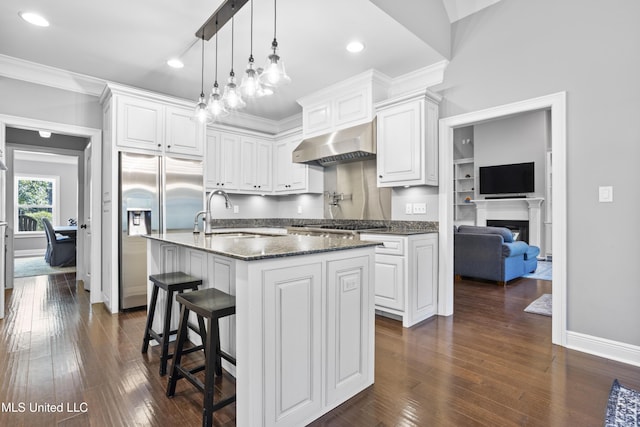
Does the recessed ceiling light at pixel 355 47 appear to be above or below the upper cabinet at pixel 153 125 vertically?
above

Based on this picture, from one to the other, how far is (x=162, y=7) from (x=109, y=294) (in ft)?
9.88

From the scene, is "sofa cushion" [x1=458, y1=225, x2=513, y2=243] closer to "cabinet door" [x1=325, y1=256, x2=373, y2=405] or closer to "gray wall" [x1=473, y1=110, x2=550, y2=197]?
"gray wall" [x1=473, y1=110, x2=550, y2=197]

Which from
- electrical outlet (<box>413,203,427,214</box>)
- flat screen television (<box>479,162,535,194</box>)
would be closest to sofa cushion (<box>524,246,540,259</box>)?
flat screen television (<box>479,162,535,194</box>)

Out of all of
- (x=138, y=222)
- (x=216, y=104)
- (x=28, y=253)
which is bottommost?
(x=28, y=253)

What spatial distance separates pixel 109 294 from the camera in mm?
3623

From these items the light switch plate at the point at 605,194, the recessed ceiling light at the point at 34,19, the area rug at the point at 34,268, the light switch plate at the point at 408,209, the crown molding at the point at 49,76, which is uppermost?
the recessed ceiling light at the point at 34,19

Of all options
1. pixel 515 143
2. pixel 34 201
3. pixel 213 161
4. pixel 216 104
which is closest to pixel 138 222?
pixel 213 161

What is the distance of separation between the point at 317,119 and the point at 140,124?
2169mm

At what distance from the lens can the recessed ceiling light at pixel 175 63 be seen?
336 centimetres

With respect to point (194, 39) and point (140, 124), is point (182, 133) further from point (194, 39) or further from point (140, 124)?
point (194, 39)

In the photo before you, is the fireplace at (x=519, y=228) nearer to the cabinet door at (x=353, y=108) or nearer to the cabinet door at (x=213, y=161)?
the cabinet door at (x=353, y=108)

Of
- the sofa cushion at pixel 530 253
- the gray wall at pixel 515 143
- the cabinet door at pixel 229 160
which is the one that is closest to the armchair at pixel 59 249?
the cabinet door at pixel 229 160

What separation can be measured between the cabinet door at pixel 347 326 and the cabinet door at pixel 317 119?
2699 mm

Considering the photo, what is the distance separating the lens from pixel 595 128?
97.7 inches
